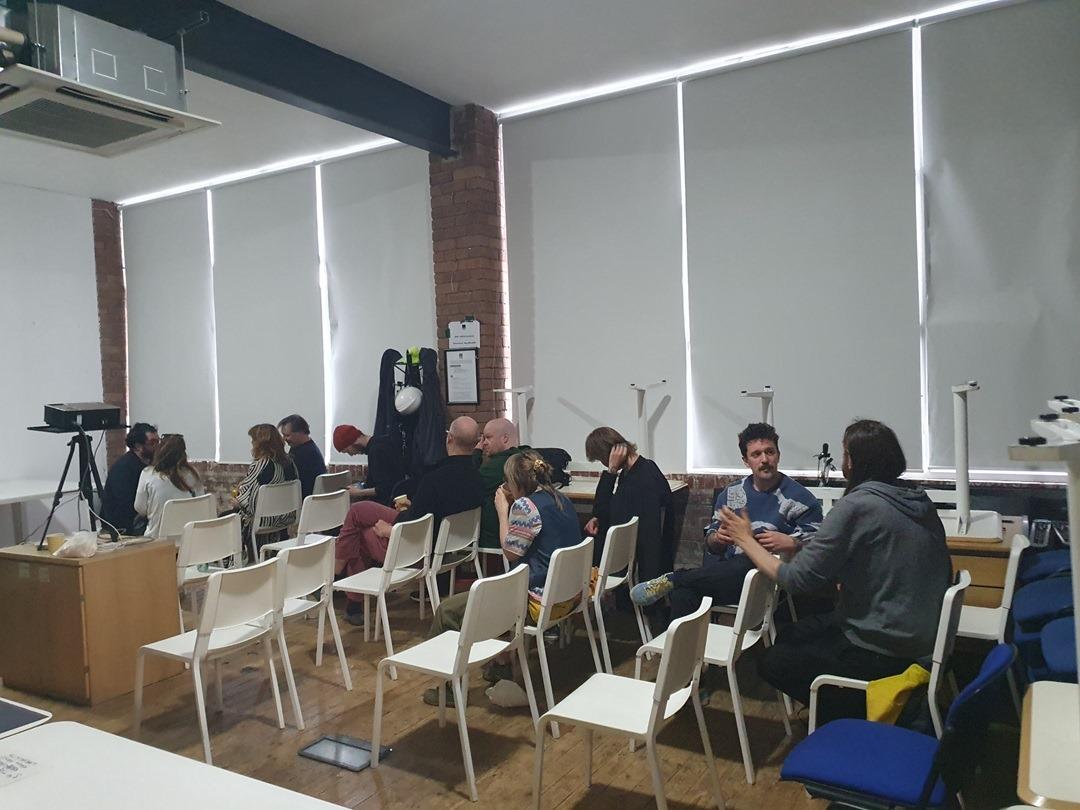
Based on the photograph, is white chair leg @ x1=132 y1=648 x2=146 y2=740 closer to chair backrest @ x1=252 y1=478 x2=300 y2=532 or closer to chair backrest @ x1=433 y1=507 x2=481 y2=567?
chair backrest @ x1=433 y1=507 x2=481 y2=567

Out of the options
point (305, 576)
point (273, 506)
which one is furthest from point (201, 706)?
point (273, 506)

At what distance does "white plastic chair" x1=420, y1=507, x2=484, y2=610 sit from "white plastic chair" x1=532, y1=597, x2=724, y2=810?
1.60 meters

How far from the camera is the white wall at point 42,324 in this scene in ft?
22.5

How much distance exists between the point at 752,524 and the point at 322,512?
8.21 feet

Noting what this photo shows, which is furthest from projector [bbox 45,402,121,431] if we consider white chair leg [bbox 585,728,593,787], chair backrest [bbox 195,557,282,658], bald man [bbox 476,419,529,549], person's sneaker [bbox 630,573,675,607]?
white chair leg [bbox 585,728,593,787]

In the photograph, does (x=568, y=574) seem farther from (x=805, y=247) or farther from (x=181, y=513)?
(x=805, y=247)

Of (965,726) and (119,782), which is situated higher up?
(119,782)

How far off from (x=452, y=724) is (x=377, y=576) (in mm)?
961

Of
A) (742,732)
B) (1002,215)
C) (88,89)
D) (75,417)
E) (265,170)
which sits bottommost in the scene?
(742,732)

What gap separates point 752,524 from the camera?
3344 mm

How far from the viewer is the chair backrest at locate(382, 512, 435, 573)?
365cm

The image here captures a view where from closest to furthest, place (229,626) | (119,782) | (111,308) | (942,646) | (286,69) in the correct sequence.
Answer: (119,782)
(942,646)
(229,626)
(286,69)
(111,308)

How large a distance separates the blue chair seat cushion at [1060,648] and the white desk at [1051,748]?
0.72 meters

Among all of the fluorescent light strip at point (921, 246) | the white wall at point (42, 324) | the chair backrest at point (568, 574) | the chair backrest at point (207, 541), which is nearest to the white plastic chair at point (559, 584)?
the chair backrest at point (568, 574)
